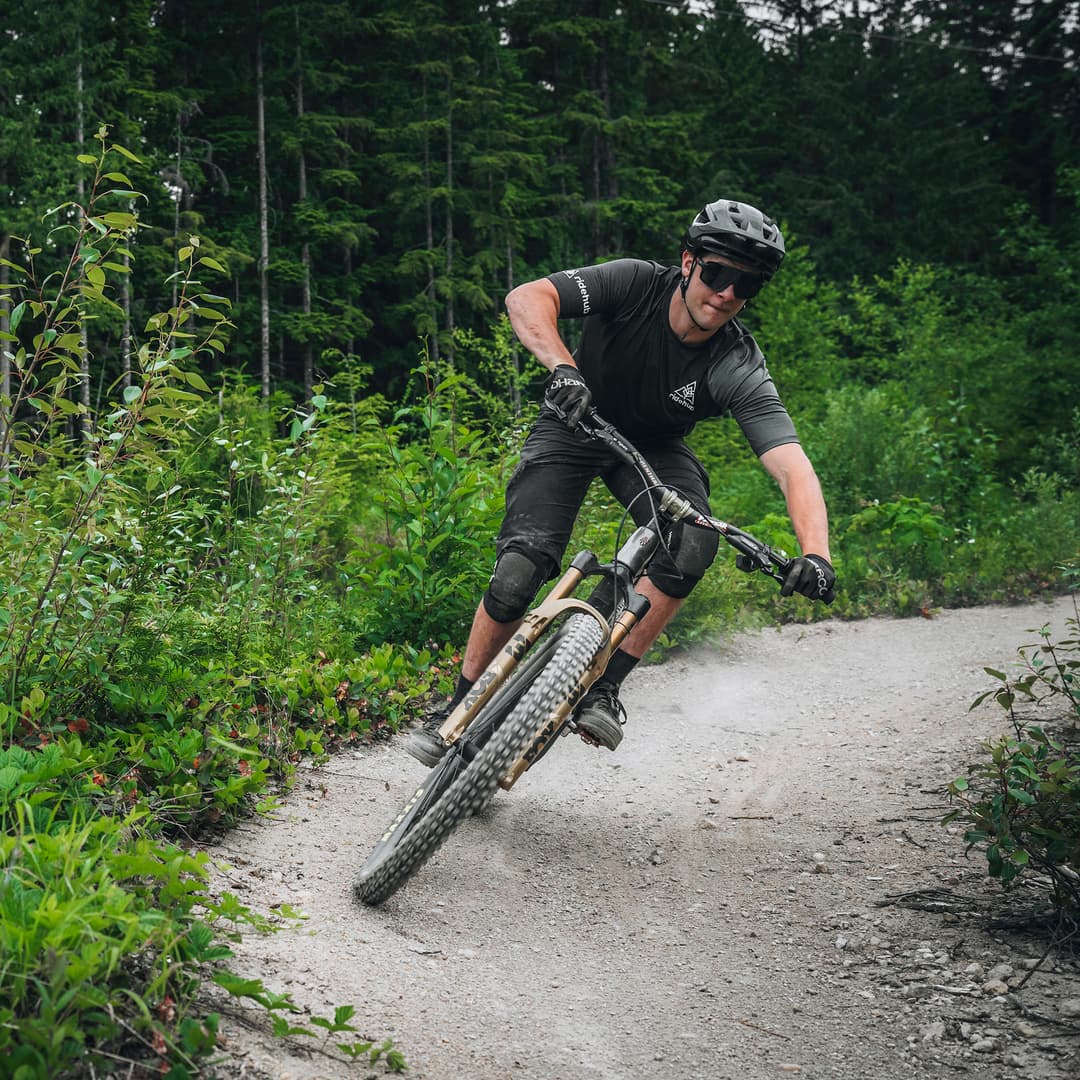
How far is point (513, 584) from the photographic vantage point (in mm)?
3850

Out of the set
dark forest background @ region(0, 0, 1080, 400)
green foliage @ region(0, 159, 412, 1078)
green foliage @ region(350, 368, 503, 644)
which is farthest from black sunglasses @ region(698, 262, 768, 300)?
dark forest background @ region(0, 0, 1080, 400)

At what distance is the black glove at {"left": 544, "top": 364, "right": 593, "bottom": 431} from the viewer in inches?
135

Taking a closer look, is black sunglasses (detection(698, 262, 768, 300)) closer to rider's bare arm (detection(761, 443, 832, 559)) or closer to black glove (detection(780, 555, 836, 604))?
rider's bare arm (detection(761, 443, 832, 559))

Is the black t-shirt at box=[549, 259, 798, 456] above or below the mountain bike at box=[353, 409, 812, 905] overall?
above

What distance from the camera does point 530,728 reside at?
3023mm

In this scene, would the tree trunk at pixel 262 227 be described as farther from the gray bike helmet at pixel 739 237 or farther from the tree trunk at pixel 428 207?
the gray bike helmet at pixel 739 237

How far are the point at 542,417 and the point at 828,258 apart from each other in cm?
3262

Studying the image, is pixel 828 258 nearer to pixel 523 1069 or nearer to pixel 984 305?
pixel 984 305

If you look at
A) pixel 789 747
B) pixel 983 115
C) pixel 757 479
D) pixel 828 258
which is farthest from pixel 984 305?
pixel 789 747

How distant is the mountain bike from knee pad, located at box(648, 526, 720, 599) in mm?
198

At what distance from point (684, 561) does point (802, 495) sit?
0.56 meters

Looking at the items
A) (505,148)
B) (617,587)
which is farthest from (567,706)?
(505,148)

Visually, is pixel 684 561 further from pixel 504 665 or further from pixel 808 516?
pixel 504 665

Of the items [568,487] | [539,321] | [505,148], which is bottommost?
[568,487]
